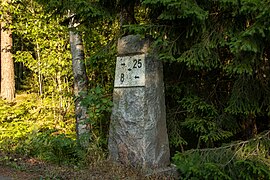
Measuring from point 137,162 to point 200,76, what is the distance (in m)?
1.76

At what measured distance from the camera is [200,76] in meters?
5.44

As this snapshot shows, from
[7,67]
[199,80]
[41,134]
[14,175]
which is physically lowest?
[14,175]

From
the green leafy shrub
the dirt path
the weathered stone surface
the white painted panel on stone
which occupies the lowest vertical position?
the dirt path

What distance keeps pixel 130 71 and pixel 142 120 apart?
717 mm

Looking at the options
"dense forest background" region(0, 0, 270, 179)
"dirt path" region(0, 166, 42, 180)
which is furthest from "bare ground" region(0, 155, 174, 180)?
"dense forest background" region(0, 0, 270, 179)

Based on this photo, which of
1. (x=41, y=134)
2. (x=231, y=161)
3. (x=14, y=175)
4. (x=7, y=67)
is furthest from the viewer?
(x=7, y=67)

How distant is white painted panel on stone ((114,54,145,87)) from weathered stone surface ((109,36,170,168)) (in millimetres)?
58

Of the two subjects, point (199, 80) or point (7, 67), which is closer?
point (199, 80)

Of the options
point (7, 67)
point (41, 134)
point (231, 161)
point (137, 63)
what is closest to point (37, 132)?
point (41, 134)

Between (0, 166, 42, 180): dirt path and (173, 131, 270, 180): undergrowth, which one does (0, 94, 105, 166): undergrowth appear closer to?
(0, 166, 42, 180): dirt path

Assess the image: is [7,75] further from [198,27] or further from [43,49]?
[198,27]

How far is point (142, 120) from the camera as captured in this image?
4594 mm

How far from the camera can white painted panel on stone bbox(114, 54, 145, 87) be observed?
15.2 ft

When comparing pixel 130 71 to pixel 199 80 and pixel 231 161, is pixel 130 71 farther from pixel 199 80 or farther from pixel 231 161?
pixel 231 161
